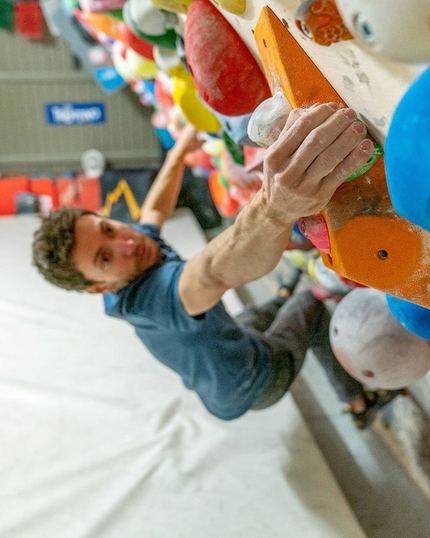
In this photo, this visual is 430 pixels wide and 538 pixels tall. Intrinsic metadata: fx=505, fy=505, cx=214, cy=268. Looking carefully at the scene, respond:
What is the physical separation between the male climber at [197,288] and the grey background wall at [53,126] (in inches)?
58.1

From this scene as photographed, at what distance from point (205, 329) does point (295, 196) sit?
26.0 inches

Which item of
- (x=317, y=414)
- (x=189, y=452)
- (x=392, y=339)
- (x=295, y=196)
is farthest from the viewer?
(x=317, y=414)

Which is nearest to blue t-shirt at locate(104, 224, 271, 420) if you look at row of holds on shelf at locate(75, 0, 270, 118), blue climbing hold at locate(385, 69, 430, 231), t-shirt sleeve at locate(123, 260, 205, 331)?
t-shirt sleeve at locate(123, 260, 205, 331)

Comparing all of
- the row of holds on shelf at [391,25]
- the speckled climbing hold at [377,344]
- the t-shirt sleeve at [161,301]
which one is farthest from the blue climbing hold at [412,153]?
the t-shirt sleeve at [161,301]

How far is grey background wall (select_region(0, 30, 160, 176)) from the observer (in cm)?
254

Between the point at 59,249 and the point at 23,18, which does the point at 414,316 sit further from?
the point at 23,18

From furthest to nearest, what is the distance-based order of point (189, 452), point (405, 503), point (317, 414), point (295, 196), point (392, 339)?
point (317, 414), point (189, 452), point (405, 503), point (392, 339), point (295, 196)

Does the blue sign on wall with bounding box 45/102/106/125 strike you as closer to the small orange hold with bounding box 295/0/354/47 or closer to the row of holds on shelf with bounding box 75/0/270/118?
the row of holds on shelf with bounding box 75/0/270/118

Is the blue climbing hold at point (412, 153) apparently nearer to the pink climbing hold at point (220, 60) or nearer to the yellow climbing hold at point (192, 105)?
the pink climbing hold at point (220, 60)

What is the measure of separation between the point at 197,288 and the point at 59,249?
14.7 inches

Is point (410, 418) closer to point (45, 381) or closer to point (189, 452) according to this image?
point (189, 452)

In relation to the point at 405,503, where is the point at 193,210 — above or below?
below

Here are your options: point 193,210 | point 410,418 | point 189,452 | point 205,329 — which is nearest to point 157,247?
point 205,329

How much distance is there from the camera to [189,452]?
1.27 m
